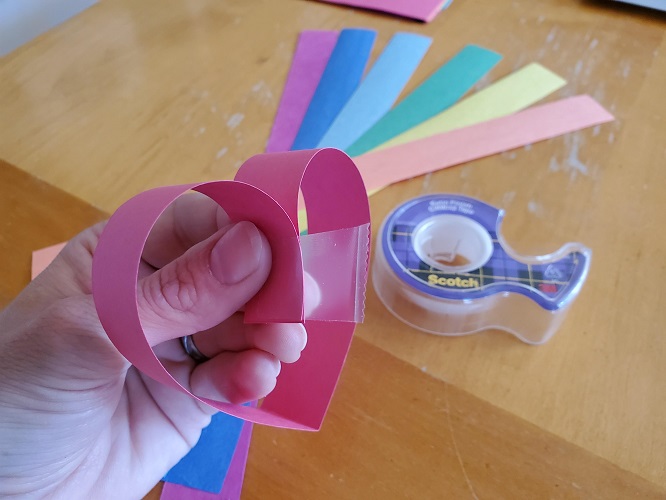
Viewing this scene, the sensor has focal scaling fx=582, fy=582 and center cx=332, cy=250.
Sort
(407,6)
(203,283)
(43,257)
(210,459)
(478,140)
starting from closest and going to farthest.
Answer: (203,283), (210,459), (43,257), (478,140), (407,6)

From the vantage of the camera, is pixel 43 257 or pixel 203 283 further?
pixel 43 257

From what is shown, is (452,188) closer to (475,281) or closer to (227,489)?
(475,281)

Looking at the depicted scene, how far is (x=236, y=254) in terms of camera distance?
41 centimetres

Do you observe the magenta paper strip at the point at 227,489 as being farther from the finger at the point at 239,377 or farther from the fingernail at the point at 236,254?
the fingernail at the point at 236,254

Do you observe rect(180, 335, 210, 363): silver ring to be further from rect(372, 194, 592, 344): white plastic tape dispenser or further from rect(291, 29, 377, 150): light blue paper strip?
rect(291, 29, 377, 150): light blue paper strip

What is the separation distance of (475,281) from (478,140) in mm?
271

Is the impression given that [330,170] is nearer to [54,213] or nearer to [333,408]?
[333,408]

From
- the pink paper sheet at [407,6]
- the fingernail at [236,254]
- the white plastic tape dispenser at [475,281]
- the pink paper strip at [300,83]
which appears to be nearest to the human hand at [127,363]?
the fingernail at [236,254]

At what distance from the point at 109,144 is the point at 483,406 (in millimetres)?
566

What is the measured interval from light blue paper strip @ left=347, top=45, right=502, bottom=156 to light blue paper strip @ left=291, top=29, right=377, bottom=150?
0.19ft

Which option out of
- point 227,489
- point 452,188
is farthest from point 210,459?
point 452,188

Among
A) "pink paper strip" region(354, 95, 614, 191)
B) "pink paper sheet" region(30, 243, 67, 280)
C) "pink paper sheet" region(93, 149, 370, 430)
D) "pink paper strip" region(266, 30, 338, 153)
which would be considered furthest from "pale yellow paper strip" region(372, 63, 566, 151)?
"pink paper sheet" region(30, 243, 67, 280)

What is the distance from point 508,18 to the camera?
99cm

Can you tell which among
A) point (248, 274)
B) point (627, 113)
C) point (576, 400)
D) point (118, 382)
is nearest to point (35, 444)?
point (118, 382)
